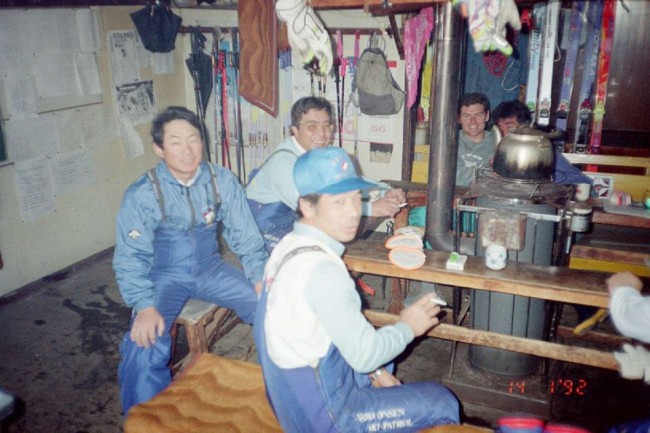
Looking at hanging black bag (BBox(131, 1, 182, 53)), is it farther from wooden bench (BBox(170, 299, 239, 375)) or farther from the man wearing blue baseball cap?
the man wearing blue baseball cap

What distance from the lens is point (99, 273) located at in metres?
6.65

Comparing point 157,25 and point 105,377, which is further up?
point 157,25

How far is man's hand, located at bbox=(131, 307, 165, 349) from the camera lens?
11.5 feet

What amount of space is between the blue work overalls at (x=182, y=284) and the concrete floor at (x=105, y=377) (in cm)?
67

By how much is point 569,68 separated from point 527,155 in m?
3.67

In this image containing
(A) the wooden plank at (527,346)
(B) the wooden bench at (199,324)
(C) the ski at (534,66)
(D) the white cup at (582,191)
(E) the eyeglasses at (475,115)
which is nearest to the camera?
(A) the wooden plank at (527,346)

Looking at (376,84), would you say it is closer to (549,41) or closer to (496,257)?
(549,41)

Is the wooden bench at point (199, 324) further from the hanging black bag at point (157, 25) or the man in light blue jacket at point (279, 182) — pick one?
the hanging black bag at point (157, 25)

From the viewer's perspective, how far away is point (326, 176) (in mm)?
2389

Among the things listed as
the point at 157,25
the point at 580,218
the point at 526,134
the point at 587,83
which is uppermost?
the point at 157,25

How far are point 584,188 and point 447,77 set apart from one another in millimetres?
2449

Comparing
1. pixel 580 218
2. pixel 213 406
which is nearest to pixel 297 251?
pixel 213 406

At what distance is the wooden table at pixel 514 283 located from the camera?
122 inches

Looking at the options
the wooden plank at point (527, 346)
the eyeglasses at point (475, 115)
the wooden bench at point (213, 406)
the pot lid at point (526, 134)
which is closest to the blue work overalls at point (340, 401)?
the wooden bench at point (213, 406)
